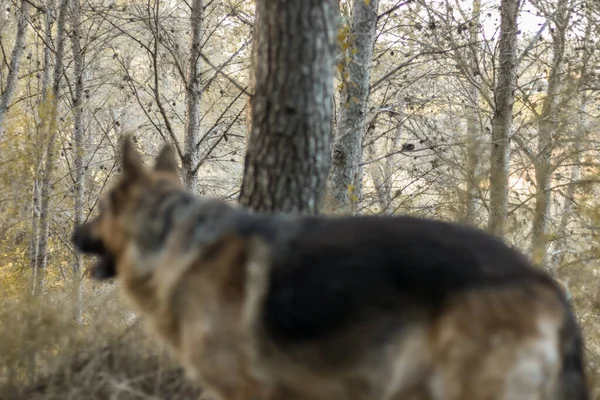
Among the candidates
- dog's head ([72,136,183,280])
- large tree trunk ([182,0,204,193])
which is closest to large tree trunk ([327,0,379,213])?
large tree trunk ([182,0,204,193])

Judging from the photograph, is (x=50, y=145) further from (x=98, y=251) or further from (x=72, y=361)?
(x=98, y=251)

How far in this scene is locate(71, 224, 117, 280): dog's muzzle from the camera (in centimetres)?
312

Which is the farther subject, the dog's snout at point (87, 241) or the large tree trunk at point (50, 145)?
the large tree trunk at point (50, 145)

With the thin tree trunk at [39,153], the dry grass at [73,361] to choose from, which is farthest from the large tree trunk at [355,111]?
the thin tree trunk at [39,153]

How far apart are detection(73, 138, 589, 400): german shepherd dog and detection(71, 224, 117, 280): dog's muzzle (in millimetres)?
505

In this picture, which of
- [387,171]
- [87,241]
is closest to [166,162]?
[87,241]

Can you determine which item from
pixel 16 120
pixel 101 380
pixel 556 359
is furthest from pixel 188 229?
pixel 16 120

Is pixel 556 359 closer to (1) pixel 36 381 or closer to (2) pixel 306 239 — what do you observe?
(2) pixel 306 239

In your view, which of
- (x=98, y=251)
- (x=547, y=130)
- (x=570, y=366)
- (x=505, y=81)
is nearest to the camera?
(x=570, y=366)

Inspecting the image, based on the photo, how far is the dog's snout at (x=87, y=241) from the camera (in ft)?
10.3

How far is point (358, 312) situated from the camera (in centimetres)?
234

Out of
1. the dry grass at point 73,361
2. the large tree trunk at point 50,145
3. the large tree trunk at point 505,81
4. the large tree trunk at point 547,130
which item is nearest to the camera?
the dry grass at point 73,361

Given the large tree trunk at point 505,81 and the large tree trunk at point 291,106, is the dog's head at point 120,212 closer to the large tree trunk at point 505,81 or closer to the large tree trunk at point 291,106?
the large tree trunk at point 291,106

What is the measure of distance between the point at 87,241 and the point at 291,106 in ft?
5.53
